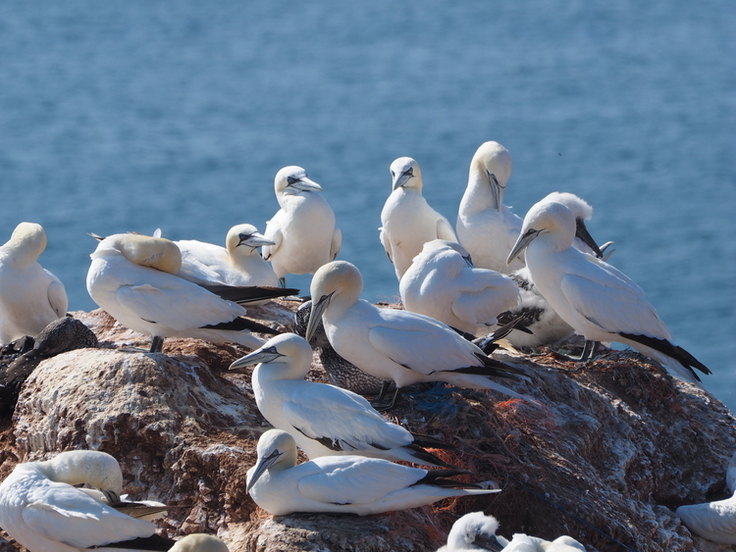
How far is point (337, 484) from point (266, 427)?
1.15m

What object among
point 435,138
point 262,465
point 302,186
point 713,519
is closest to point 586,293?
point 713,519

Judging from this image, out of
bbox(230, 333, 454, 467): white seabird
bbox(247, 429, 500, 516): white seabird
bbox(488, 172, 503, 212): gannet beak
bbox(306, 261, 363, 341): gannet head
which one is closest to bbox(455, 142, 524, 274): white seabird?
bbox(488, 172, 503, 212): gannet beak

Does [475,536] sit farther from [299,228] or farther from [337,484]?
[299,228]

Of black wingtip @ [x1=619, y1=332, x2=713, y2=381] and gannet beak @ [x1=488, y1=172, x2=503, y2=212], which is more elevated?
gannet beak @ [x1=488, y1=172, x2=503, y2=212]

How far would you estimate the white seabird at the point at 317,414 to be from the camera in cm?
525

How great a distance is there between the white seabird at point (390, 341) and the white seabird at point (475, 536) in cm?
131

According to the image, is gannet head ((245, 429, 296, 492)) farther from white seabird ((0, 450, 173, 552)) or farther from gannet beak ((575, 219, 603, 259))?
gannet beak ((575, 219, 603, 259))

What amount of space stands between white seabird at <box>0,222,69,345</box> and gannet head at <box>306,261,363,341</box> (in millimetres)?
2247

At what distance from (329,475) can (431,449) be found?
98 cm

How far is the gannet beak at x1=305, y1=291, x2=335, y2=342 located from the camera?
6023 millimetres

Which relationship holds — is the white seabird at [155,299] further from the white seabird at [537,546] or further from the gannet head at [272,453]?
the white seabird at [537,546]

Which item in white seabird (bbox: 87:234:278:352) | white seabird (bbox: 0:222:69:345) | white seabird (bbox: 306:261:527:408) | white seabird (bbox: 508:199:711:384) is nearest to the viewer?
white seabird (bbox: 306:261:527:408)

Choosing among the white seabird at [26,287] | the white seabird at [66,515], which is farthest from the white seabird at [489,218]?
the white seabird at [66,515]

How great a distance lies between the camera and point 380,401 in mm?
6285
